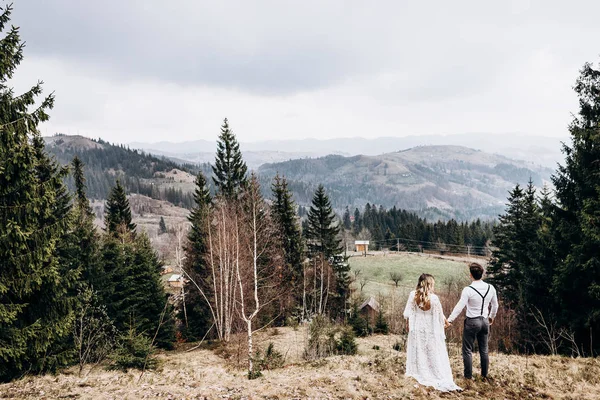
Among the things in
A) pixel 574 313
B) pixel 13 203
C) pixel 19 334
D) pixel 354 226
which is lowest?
pixel 354 226

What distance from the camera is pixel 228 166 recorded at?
3950 cm

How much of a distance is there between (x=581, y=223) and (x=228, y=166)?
33357mm

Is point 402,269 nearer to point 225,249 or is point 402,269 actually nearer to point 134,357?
point 225,249

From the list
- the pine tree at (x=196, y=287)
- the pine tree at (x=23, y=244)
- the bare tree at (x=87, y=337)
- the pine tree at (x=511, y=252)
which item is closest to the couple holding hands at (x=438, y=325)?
the bare tree at (x=87, y=337)

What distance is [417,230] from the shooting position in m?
88.8

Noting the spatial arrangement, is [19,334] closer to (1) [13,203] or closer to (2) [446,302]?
(1) [13,203]

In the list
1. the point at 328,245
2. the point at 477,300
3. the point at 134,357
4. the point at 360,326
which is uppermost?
the point at 477,300

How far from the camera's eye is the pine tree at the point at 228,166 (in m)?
39.4

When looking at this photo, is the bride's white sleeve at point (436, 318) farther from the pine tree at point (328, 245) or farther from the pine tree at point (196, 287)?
the pine tree at point (328, 245)

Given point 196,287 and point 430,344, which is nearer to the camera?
point 430,344

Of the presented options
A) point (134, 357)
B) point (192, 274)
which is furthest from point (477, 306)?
point (192, 274)

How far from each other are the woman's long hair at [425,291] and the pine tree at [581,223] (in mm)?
9739

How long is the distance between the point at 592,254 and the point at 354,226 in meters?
136

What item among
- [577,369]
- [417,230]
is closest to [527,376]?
[577,369]
